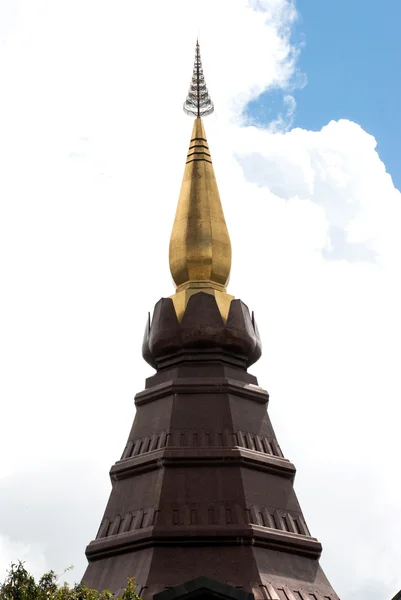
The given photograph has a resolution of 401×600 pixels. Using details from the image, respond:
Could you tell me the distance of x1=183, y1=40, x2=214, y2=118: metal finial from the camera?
3859 centimetres

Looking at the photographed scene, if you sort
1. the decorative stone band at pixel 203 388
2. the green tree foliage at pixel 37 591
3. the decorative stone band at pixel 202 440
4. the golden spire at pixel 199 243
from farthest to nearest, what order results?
the golden spire at pixel 199 243 → the decorative stone band at pixel 203 388 → the decorative stone band at pixel 202 440 → the green tree foliage at pixel 37 591

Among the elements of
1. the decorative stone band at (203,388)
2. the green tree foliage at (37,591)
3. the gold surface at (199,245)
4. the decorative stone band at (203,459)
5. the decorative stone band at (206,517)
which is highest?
the gold surface at (199,245)

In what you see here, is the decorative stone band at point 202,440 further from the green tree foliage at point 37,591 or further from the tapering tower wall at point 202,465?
the green tree foliage at point 37,591

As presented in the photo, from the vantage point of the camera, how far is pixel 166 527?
99.4 feet

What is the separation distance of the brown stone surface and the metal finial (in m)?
6.86

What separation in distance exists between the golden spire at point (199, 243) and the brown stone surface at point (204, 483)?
690 millimetres

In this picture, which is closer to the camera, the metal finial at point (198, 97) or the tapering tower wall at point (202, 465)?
the tapering tower wall at point (202, 465)

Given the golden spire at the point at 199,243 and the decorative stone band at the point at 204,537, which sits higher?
the golden spire at the point at 199,243

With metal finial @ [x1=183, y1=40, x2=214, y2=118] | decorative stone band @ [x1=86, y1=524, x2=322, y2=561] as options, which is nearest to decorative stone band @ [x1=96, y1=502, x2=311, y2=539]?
decorative stone band @ [x1=86, y1=524, x2=322, y2=561]

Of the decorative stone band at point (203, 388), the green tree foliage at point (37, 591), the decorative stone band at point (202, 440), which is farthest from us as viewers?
the decorative stone band at point (203, 388)

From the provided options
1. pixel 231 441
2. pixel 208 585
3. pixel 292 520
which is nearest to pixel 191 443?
pixel 231 441

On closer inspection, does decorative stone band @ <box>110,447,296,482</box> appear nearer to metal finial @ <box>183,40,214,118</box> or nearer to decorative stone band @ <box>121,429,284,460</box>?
decorative stone band @ <box>121,429,284,460</box>

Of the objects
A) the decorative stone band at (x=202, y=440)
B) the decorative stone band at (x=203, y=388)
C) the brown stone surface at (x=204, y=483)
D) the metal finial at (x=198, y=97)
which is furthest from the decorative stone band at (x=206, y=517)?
the metal finial at (x=198, y=97)

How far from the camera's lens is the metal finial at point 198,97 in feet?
127
